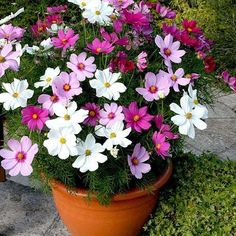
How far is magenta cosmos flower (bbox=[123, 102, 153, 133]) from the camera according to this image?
2.20 meters

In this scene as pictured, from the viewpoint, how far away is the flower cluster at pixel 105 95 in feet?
7.06

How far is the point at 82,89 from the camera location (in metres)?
2.33

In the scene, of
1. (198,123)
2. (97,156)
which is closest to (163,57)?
(198,123)

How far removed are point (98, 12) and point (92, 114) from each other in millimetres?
450

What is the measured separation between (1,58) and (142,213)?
0.89 meters

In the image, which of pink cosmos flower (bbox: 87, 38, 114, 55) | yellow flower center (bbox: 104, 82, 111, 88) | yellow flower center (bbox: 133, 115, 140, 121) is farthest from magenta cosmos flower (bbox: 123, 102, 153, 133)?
pink cosmos flower (bbox: 87, 38, 114, 55)

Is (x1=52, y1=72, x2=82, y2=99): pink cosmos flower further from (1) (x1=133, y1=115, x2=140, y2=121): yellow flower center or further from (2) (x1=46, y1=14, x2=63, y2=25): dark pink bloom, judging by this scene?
(2) (x1=46, y1=14, x2=63, y2=25): dark pink bloom

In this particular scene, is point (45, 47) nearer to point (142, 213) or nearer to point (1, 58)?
point (1, 58)

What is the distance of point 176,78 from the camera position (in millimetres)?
2311

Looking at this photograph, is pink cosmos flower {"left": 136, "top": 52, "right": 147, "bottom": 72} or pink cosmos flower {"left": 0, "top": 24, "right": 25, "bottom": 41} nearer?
pink cosmos flower {"left": 136, "top": 52, "right": 147, "bottom": 72}

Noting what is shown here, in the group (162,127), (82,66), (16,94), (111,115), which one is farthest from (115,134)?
(16,94)

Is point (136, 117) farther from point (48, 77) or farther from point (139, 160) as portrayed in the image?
point (48, 77)

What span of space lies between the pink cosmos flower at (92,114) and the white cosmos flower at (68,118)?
0.08 metres

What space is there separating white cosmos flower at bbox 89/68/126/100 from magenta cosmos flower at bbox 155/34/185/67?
0.24 meters
